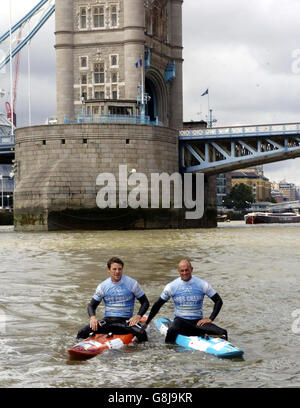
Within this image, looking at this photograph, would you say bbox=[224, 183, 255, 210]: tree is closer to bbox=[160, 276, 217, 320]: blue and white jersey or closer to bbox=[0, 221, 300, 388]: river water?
bbox=[0, 221, 300, 388]: river water

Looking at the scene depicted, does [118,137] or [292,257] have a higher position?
[118,137]

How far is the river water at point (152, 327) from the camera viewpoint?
9078mm

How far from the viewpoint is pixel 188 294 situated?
37.1 ft

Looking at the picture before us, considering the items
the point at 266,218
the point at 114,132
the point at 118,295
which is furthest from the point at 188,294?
the point at 266,218

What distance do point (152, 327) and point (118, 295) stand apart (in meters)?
1.44

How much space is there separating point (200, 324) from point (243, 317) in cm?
239

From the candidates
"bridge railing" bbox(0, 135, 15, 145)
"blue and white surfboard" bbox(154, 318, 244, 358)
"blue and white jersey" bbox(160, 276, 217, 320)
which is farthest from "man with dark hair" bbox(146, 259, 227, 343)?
"bridge railing" bbox(0, 135, 15, 145)

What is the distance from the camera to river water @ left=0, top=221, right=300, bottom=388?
9078 mm

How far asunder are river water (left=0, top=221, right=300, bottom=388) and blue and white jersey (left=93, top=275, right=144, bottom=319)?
2.39ft

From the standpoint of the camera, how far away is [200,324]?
1096cm

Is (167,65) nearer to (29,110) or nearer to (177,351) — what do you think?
(29,110)

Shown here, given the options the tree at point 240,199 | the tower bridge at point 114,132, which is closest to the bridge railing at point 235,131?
the tower bridge at point 114,132

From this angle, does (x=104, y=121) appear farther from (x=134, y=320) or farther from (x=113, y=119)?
(x=134, y=320)
